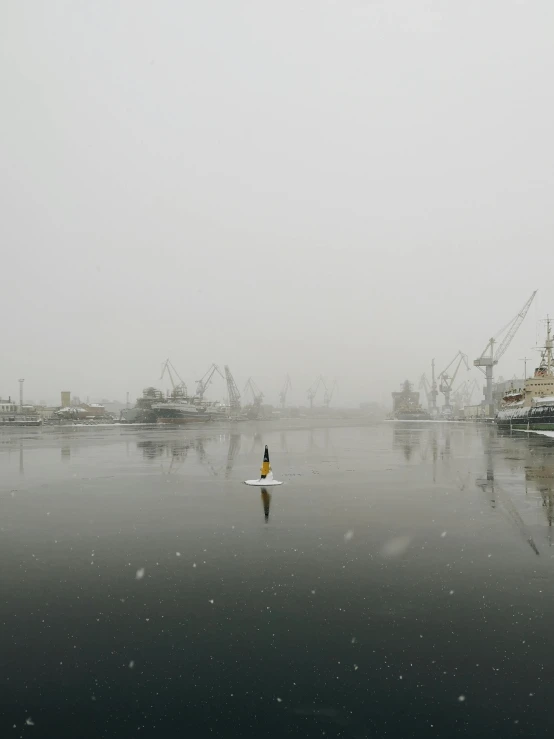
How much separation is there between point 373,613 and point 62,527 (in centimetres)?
725

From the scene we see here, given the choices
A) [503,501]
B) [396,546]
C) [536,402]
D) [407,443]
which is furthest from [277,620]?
[536,402]

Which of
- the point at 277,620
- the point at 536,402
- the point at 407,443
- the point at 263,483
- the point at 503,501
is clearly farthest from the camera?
the point at 536,402

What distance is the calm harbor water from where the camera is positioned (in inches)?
160

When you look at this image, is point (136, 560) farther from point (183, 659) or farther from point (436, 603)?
point (436, 603)

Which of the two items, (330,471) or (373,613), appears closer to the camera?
(373,613)

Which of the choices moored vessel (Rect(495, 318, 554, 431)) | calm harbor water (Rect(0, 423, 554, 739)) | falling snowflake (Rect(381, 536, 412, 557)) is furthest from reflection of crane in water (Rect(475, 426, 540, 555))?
moored vessel (Rect(495, 318, 554, 431))

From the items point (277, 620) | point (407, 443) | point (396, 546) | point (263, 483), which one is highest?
point (277, 620)

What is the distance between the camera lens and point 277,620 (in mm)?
5715

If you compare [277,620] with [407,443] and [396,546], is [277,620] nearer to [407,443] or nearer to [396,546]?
[396,546]

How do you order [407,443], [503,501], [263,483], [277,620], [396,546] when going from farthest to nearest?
[407,443] → [263,483] → [503,501] → [396,546] → [277,620]

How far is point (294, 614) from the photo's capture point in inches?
231

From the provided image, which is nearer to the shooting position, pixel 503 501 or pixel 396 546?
pixel 396 546

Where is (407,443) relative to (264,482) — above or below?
below

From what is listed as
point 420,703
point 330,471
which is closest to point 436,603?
point 420,703
